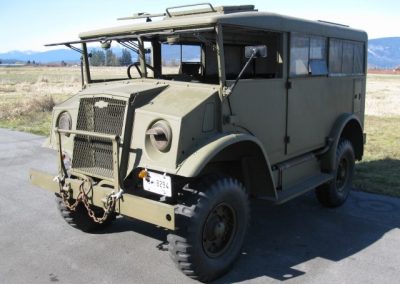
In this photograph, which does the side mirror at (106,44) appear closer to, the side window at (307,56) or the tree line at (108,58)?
the tree line at (108,58)

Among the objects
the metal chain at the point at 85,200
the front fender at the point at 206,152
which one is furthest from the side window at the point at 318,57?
the metal chain at the point at 85,200

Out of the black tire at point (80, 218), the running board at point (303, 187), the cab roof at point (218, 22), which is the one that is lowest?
the black tire at point (80, 218)

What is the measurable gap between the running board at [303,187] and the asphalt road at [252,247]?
0.32m

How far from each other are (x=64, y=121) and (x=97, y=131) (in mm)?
678

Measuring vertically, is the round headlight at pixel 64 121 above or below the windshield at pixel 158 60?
below

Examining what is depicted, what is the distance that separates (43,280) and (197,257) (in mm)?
1436

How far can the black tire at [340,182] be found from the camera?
242 inches

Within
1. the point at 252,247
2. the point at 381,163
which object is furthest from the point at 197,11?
the point at 381,163

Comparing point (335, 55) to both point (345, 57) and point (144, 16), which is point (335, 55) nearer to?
point (345, 57)

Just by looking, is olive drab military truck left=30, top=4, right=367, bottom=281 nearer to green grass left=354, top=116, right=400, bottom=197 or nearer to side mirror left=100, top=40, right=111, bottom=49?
side mirror left=100, top=40, right=111, bottom=49

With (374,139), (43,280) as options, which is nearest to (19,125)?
(374,139)

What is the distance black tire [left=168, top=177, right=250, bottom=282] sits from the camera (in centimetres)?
382

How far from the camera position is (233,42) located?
5.32m

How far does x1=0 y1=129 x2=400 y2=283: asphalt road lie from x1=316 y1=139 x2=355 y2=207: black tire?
0.14 metres
